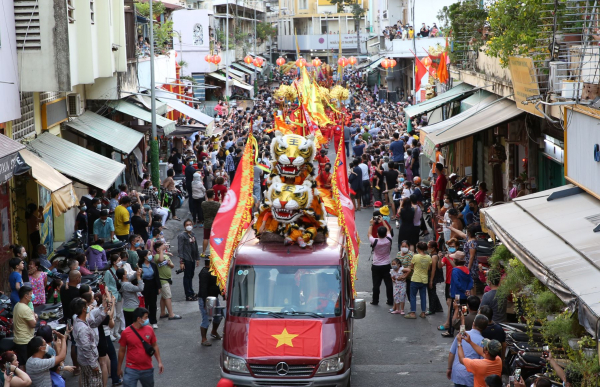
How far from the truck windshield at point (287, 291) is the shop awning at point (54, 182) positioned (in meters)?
4.97

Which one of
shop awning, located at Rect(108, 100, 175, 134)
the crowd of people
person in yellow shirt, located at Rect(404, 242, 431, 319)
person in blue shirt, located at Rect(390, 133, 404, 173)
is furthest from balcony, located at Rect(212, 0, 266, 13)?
person in yellow shirt, located at Rect(404, 242, 431, 319)

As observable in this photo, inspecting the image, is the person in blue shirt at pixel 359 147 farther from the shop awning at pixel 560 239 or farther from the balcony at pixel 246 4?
the balcony at pixel 246 4

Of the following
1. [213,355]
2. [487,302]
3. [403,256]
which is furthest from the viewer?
[403,256]

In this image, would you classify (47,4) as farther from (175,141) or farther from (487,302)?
(175,141)

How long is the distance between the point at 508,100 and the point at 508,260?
8264mm

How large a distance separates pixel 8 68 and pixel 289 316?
7936mm

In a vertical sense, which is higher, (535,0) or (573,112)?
(535,0)

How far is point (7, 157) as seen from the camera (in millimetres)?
12094

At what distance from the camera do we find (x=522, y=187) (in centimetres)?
1725

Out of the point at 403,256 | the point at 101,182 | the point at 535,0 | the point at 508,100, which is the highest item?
the point at 535,0

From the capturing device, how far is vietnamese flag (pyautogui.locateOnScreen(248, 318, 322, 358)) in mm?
9688

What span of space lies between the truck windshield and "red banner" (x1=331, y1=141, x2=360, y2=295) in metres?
1.47

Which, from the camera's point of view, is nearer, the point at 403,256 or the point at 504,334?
the point at 504,334

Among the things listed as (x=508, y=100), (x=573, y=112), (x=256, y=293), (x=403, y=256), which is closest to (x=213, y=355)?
(x=256, y=293)
